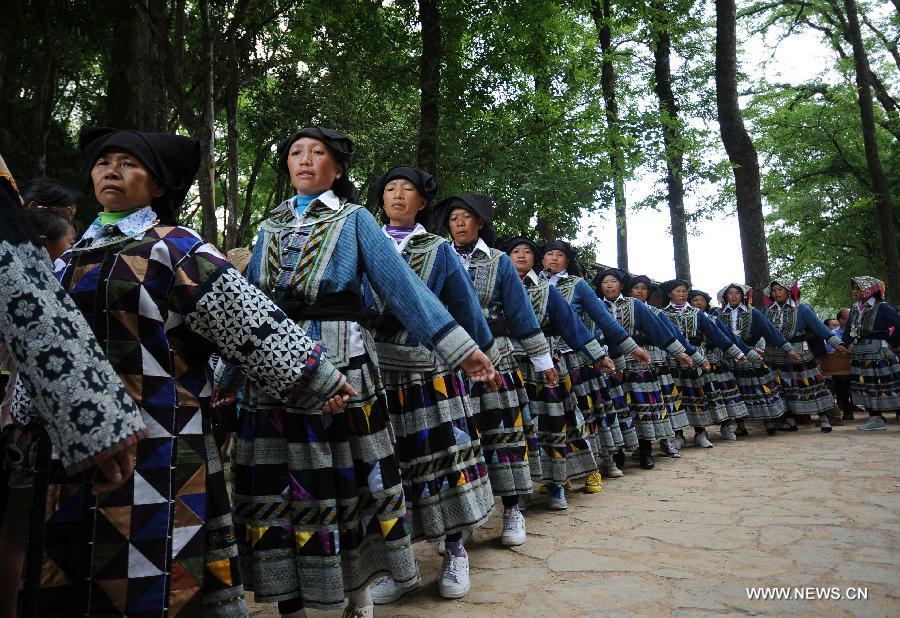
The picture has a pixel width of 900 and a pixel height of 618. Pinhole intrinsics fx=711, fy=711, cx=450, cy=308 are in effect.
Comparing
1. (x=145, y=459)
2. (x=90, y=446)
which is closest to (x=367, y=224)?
(x=145, y=459)

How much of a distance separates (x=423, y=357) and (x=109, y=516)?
1788 millimetres

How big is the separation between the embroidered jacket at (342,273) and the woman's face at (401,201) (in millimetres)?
830

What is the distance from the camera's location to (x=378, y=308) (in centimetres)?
359

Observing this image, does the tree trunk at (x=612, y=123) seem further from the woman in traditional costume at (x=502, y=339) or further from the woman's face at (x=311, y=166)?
the woman's face at (x=311, y=166)

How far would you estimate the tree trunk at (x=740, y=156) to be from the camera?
40.4 ft

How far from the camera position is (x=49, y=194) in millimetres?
3586

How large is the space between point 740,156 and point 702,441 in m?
5.79

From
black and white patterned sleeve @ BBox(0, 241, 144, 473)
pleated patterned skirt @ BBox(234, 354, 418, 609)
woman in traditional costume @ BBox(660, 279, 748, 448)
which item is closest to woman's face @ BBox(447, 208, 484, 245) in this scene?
pleated patterned skirt @ BBox(234, 354, 418, 609)

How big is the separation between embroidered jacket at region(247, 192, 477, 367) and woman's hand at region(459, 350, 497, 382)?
3 centimetres

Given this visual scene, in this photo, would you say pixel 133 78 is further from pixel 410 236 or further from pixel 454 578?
pixel 454 578

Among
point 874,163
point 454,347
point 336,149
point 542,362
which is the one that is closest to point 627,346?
point 542,362

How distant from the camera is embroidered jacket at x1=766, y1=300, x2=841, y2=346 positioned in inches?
408

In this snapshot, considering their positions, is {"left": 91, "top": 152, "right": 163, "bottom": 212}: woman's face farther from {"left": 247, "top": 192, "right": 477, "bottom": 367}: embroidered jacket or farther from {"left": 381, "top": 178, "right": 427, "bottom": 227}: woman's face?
{"left": 381, "top": 178, "right": 427, "bottom": 227}: woman's face

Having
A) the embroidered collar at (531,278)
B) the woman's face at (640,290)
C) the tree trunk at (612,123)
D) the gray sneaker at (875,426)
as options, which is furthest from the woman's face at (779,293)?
the embroidered collar at (531,278)
